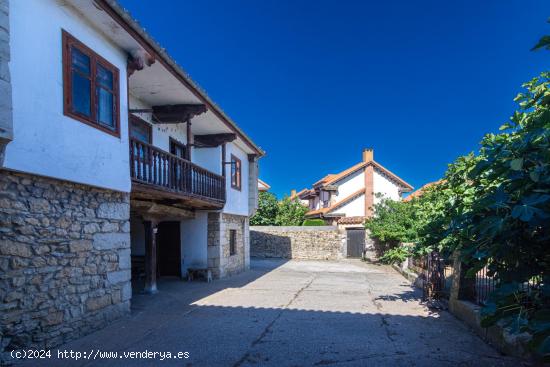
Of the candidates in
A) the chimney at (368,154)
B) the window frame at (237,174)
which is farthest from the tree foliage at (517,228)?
the chimney at (368,154)

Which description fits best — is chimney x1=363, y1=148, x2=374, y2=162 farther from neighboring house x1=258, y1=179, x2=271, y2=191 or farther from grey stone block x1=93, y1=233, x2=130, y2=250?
grey stone block x1=93, y1=233, x2=130, y2=250

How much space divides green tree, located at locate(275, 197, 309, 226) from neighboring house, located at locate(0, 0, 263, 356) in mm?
19924

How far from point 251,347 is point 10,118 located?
4197mm

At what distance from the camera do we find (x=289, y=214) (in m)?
29.4

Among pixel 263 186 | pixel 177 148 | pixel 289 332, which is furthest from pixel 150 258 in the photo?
pixel 263 186

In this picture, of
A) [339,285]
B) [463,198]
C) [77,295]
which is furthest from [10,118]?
[339,285]

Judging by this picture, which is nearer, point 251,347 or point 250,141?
point 251,347

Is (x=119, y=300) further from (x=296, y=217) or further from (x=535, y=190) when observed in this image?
(x=296, y=217)

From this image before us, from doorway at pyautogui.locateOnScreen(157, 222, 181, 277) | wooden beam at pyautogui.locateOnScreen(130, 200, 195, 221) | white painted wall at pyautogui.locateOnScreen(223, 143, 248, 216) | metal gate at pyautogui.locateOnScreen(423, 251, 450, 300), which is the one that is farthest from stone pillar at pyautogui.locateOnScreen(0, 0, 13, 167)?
doorway at pyautogui.locateOnScreen(157, 222, 181, 277)

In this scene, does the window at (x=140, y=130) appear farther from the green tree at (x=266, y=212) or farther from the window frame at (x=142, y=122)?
the green tree at (x=266, y=212)

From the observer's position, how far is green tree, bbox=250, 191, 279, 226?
29.3 metres

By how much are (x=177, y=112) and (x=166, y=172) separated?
94.9 inches

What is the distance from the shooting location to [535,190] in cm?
316

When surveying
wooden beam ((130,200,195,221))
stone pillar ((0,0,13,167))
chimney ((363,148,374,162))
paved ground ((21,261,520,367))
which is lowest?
paved ground ((21,261,520,367))
